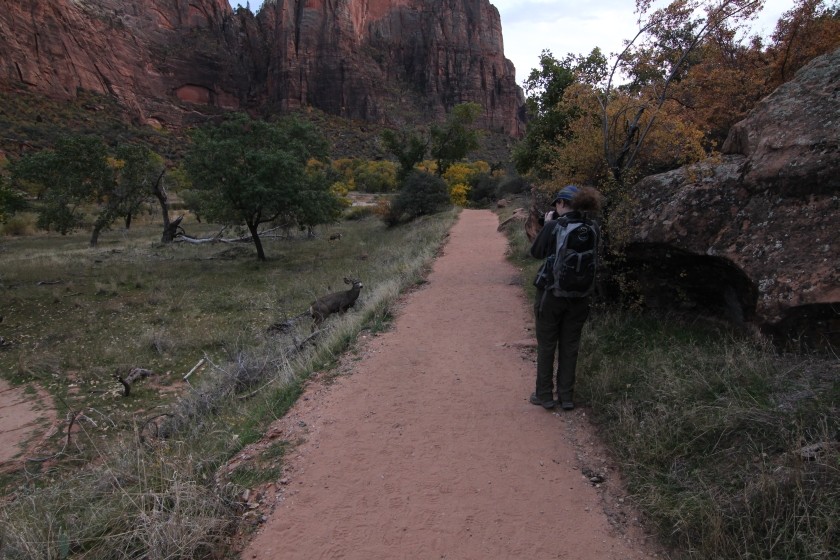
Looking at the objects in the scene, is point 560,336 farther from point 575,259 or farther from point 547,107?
point 547,107

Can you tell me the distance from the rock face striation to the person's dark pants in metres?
84.8

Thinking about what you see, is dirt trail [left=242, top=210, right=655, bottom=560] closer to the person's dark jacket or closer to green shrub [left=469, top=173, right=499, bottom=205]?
the person's dark jacket

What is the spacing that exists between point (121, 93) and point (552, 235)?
297 feet

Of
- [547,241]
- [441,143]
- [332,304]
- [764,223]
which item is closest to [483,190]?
[441,143]

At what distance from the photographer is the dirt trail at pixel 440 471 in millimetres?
2811

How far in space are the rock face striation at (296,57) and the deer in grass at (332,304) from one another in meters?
78.9

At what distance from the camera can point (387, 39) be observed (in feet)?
364

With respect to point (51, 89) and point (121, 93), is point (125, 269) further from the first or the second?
point (121, 93)

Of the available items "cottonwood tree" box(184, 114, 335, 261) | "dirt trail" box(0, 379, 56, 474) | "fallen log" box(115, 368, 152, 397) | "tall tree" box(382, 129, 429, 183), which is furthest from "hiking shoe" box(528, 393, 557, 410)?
"tall tree" box(382, 129, 429, 183)

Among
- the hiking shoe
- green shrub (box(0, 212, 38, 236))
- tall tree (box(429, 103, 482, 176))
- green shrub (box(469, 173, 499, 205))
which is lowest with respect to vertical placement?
green shrub (box(0, 212, 38, 236))

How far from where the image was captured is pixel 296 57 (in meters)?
102

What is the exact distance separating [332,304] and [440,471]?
6444 mm

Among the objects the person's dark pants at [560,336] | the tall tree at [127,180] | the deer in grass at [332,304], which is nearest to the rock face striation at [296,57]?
the tall tree at [127,180]

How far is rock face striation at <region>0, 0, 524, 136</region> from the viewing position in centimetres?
7969
